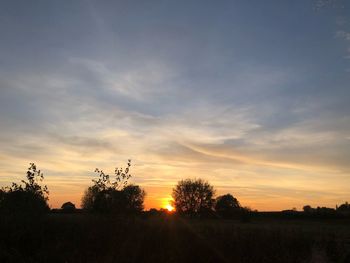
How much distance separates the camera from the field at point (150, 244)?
60.6 ft

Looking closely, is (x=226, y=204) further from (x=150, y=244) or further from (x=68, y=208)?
(x=150, y=244)

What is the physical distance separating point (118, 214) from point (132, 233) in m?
1.69

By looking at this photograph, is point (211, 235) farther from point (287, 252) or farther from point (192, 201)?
point (192, 201)

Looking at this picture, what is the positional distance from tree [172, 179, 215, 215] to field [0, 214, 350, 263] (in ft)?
267

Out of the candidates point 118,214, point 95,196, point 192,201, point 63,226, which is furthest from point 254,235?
point 192,201

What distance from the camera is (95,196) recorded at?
83.4 feet

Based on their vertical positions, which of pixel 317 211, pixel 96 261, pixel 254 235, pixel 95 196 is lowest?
pixel 96 261

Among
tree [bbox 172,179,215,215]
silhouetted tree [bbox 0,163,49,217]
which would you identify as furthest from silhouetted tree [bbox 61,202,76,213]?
silhouetted tree [bbox 0,163,49,217]

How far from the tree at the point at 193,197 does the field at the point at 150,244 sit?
267ft

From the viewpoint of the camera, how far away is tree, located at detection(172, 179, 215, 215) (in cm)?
10575

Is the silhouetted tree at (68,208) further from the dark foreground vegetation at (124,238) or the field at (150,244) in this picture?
the field at (150,244)

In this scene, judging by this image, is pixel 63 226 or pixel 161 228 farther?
pixel 63 226

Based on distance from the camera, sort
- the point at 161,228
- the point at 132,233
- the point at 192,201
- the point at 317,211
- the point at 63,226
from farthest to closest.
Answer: the point at 192,201, the point at 317,211, the point at 63,226, the point at 161,228, the point at 132,233

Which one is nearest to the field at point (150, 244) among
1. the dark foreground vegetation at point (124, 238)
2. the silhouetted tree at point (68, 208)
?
the dark foreground vegetation at point (124, 238)
